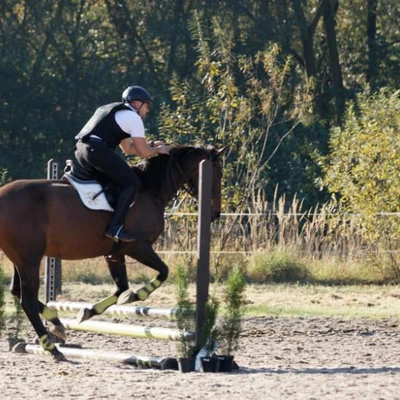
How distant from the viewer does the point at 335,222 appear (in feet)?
67.6

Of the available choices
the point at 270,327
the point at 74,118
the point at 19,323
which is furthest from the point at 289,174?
the point at 19,323

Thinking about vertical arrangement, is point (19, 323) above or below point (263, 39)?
below

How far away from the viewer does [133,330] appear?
10.1 m

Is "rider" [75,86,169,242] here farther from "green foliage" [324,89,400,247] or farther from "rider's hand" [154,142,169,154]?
"green foliage" [324,89,400,247]

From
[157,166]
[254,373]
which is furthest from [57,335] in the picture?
[254,373]

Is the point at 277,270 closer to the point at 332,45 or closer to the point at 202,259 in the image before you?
the point at 202,259

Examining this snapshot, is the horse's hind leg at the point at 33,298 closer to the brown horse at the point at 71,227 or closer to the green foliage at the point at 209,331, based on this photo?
the brown horse at the point at 71,227

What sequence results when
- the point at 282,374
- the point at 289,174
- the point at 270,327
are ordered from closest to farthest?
the point at 282,374 < the point at 270,327 < the point at 289,174

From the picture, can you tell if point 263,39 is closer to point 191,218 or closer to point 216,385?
point 191,218

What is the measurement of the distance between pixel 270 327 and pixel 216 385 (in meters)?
4.88

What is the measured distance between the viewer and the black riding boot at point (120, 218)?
10.3 metres

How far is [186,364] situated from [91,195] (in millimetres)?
1883

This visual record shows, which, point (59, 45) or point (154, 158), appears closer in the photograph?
point (154, 158)

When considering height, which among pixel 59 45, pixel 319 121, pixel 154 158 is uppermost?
pixel 59 45
